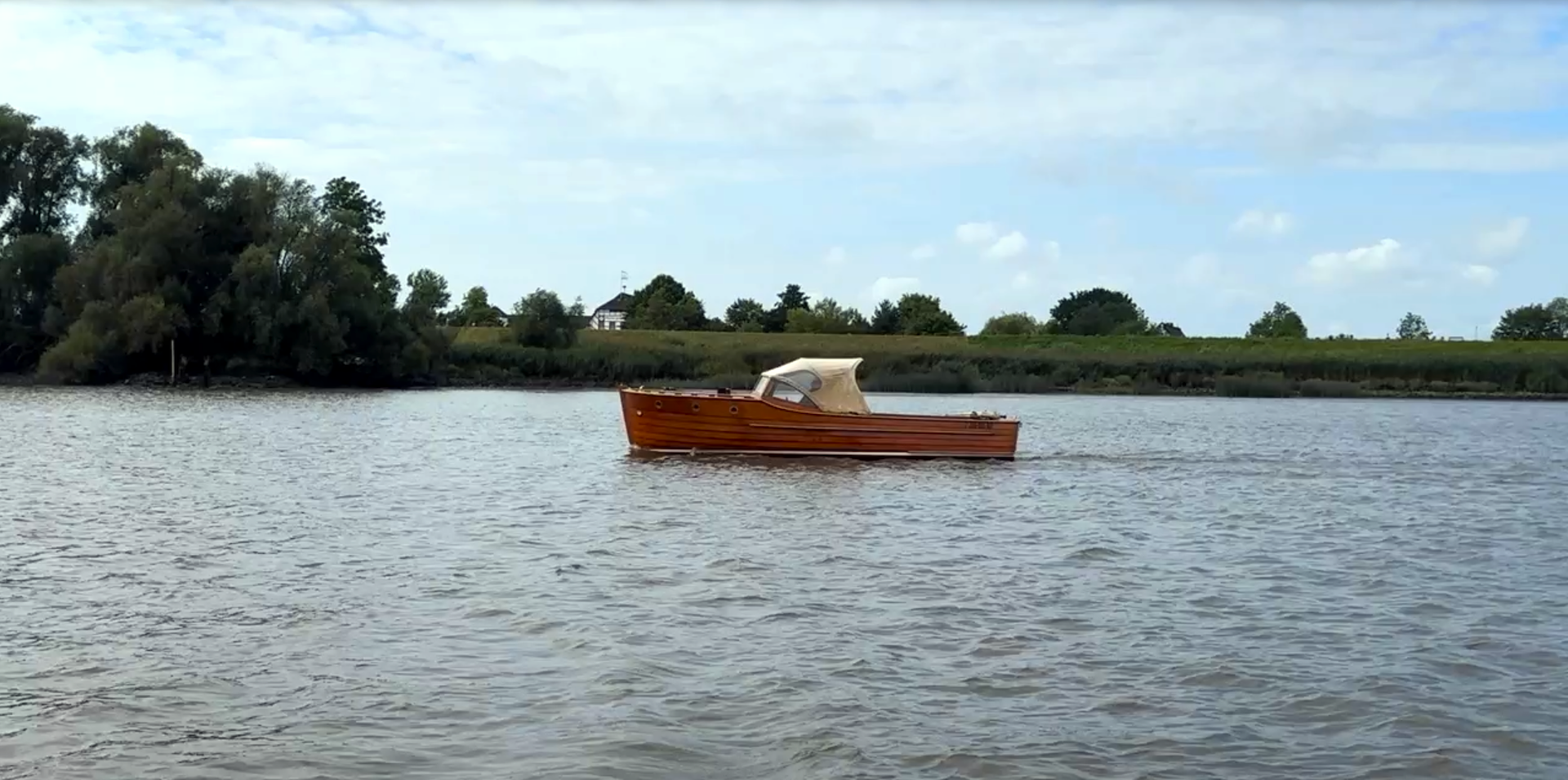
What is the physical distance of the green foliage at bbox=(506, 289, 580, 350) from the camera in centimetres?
8869

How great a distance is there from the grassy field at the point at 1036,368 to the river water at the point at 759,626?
174ft

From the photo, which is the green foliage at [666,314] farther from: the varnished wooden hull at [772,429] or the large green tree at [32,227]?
the varnished wooden hull at [772,429]

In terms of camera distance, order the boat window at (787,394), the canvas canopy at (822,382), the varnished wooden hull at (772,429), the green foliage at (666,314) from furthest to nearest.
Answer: the green foliage at (666,314) → the canvas canopy at (822,382) → the boat window at (787,394) → the varnished wooden hull at (772,429)

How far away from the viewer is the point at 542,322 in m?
88.8

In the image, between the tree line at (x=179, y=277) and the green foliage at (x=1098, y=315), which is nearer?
the tree line at (x=179, y=277)

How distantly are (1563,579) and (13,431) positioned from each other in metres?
34.1

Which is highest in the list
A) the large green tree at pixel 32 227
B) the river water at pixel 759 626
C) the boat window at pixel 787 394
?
the large green tree at pixel 32 227

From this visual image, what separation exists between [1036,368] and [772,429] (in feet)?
185

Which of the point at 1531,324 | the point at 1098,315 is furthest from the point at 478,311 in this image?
the point at 1531,324

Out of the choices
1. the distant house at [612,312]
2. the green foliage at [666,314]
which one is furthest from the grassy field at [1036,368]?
the distant house at [612,312]

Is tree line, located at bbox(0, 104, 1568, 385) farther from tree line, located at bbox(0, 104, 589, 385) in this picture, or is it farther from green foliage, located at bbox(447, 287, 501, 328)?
green foliage, located at bbox(447, 287, 501, 328)

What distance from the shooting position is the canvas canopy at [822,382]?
3453cm

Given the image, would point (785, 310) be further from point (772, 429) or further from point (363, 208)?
point (772, 429)

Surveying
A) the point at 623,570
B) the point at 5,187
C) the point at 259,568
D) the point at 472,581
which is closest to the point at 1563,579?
the point at 623,570
